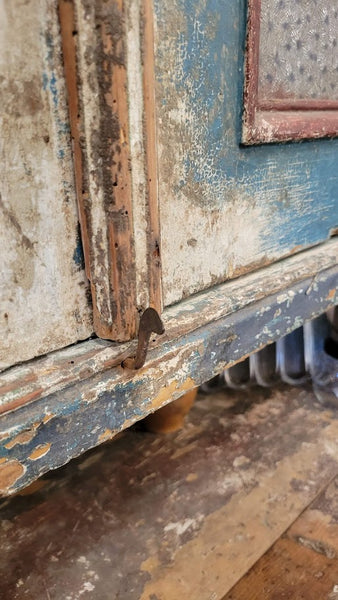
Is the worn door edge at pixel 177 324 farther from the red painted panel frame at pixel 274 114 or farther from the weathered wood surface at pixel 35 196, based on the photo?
the red painted panel frame at pixel 274 114

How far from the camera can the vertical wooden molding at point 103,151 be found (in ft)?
1.95

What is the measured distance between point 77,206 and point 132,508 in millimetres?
825

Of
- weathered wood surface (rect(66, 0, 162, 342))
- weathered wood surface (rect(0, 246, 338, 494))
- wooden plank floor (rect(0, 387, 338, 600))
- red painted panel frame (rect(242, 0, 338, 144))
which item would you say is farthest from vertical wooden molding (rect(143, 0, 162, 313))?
wooden plank floor (rect(0, 387, 338, 600))

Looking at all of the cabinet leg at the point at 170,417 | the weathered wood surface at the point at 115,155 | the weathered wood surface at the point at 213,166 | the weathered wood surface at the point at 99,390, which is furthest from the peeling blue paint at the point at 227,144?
the cabinet leg at the point at 170,417

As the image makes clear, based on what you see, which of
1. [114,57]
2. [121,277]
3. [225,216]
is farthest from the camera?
[225,216]

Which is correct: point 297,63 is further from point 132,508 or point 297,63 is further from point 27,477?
point 132,508

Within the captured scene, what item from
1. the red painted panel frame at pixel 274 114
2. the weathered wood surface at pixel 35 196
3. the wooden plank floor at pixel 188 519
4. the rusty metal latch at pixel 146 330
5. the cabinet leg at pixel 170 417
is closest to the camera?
the weathered wood surface at pixel 35 196

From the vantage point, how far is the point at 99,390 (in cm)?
70

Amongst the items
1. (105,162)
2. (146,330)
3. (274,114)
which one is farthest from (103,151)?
(274,114)

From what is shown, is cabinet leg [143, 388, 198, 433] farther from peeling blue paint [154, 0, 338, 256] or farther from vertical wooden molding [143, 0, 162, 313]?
vertical wooden molding [143, 0, 162, 313]

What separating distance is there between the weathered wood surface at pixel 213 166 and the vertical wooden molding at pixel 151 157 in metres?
0.07

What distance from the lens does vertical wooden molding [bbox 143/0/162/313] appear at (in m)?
0.64

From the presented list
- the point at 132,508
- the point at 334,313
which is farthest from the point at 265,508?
the point at 334,313

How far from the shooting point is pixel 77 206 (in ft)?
2.23
